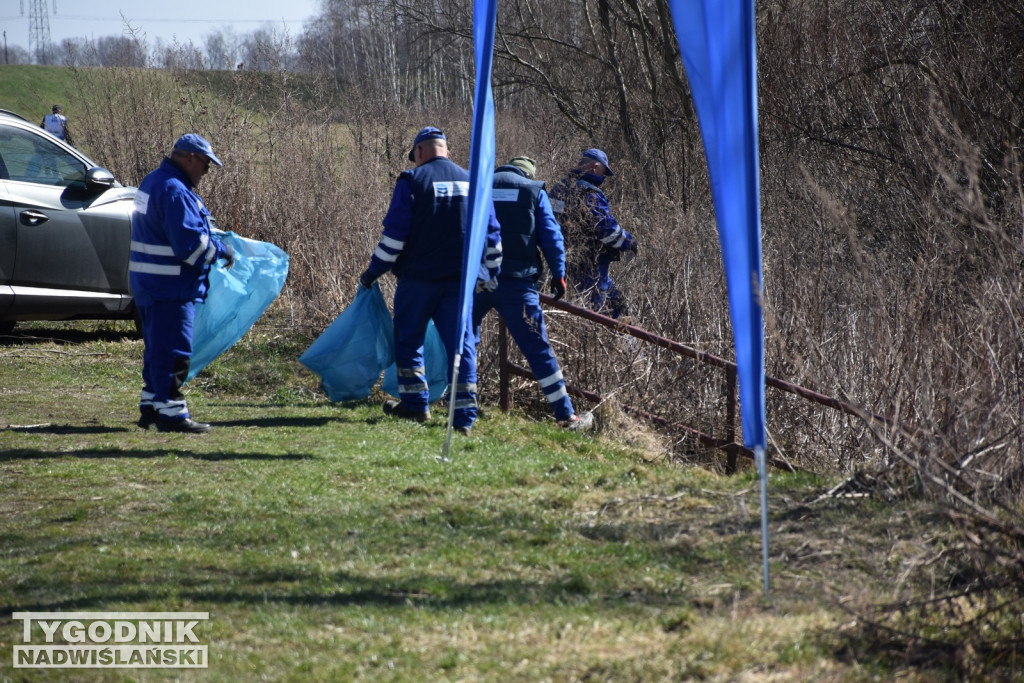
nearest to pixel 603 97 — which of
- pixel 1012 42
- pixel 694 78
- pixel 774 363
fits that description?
pixel 1012 42

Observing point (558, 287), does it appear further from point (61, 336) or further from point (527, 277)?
point (61, 336)

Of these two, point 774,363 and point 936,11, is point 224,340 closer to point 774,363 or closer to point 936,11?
point 774,363

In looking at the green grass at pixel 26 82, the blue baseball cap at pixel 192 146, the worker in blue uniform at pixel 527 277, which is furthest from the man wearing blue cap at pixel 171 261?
the green grass at pixel 26 82

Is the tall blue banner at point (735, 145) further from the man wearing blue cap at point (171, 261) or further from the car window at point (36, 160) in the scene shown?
the car window at point (36, 160)

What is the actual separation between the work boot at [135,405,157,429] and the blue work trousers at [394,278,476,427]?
1680 millimetres

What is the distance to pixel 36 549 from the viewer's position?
174 inches

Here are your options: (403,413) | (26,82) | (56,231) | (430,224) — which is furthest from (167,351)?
(26,82)

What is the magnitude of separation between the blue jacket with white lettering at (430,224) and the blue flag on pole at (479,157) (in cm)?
87

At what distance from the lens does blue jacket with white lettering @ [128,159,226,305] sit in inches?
257

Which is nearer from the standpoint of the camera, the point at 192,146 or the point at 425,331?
the point at 192,146

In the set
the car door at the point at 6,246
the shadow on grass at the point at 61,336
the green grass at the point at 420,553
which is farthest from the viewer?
the shadow on grass at the point at 61,336

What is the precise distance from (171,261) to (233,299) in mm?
794

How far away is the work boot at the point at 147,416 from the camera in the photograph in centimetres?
693

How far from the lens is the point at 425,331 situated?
23.8 feet
